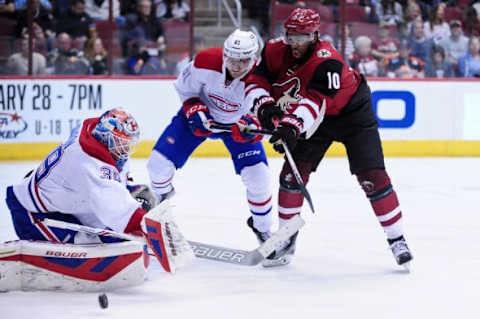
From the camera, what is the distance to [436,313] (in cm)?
342

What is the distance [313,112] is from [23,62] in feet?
14.8

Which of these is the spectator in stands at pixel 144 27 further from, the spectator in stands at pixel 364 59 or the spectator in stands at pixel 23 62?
the spectator in stands at pixel 364 59

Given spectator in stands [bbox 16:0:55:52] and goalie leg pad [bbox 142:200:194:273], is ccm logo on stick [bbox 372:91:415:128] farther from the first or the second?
goalie leg pad [bbox 142:200:194:273]

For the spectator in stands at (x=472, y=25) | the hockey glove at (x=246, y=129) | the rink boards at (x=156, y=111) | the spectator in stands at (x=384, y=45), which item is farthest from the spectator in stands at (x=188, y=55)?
the hockey glove at (x=246, y=129)

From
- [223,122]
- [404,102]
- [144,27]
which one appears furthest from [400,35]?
[223,122]

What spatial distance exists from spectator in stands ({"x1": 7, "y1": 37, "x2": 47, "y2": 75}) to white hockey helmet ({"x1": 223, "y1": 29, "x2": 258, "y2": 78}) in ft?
12.8

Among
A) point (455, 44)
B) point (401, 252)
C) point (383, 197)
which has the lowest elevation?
point (401, 252)

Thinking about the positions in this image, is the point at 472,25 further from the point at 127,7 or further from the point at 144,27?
the point at 127,7

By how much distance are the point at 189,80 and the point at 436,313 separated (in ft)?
6.10

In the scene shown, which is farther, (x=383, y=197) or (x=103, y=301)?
(x=383, y=197)

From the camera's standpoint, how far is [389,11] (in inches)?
352

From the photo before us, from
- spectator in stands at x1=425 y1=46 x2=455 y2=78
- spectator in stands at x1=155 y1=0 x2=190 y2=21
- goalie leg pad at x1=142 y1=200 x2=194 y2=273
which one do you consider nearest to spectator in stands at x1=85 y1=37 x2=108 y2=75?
spectator in stands at x1=155 y1=0 x2=190 y2=21

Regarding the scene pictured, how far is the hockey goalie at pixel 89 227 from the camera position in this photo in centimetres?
354

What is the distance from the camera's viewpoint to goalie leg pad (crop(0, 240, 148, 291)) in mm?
3602
